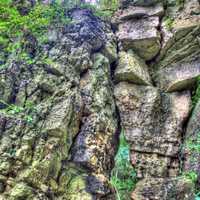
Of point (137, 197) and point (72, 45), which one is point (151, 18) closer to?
point (72, 45)

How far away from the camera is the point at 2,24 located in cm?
657

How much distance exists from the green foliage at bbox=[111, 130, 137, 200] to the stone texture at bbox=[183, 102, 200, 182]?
103cm

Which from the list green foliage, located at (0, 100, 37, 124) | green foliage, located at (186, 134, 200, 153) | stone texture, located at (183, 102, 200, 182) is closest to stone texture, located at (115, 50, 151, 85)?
stone texture, located at (183, 102, 200, 182)

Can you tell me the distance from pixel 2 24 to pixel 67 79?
6.11ft

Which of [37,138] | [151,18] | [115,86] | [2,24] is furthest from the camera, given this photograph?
[151,18]

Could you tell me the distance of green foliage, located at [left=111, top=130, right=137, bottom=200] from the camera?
570 cm

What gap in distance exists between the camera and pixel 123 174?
5984mm

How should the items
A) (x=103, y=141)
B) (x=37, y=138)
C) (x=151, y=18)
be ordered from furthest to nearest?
(x=151, y=18) → (x=103, y=141) → (x=37, y=138)

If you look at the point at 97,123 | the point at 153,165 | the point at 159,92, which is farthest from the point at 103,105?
the point at 153,165

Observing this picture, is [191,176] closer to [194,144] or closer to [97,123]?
[194,144]

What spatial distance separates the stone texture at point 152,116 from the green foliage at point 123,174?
0.70 feet

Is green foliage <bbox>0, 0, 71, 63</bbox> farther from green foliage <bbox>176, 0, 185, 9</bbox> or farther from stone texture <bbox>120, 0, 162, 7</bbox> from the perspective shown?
green foliage <bbox>176, 0, 185, 9</bbox>

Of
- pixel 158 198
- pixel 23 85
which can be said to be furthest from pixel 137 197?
pixel 23 85

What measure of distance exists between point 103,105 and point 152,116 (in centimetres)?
105
